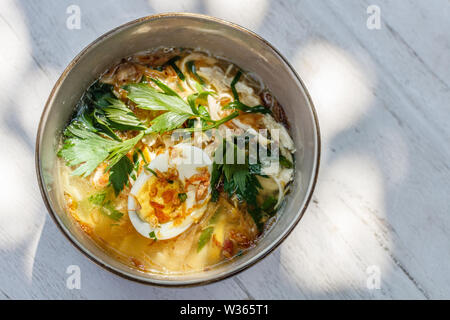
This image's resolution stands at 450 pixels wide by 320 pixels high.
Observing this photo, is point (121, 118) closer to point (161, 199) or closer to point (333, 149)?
point (161, 199)

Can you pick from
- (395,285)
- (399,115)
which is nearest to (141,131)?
(399,115)

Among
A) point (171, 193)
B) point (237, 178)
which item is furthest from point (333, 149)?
point (171, 193)

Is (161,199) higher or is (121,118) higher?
(121,118)

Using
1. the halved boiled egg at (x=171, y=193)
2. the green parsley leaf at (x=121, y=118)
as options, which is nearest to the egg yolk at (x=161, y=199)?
the halved boiled egg at (x=171, y=193)

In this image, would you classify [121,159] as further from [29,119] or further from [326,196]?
[326,196]

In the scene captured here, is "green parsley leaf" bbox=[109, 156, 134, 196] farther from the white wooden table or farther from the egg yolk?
the white wooden table

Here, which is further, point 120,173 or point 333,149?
point 333,149
